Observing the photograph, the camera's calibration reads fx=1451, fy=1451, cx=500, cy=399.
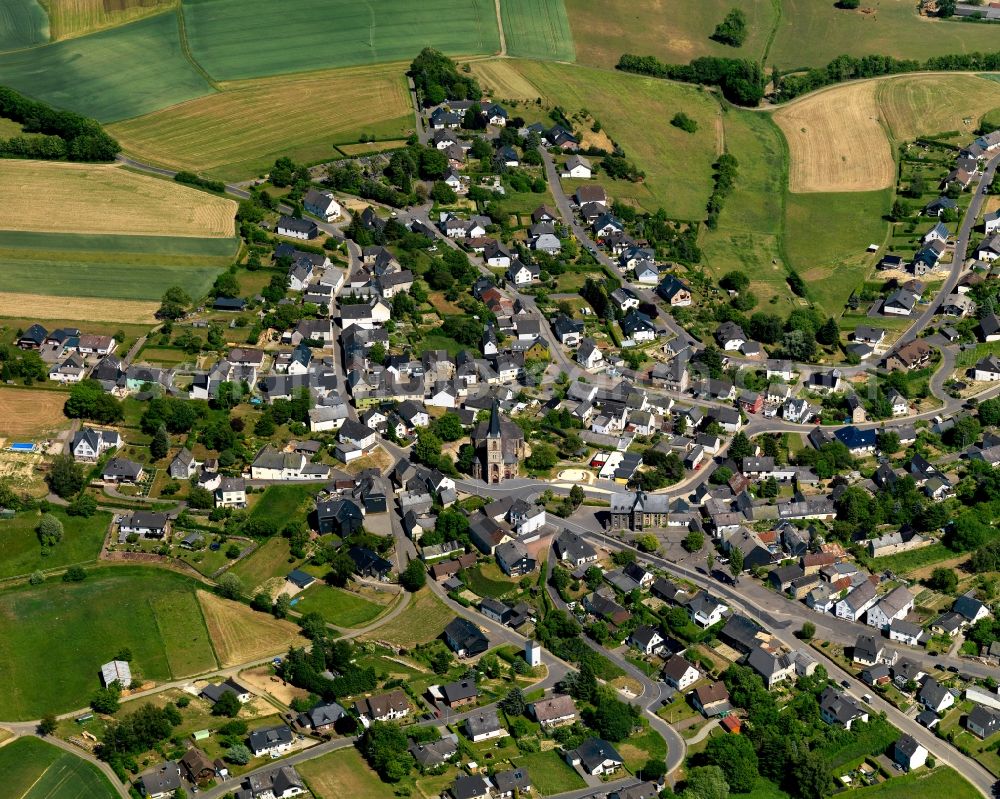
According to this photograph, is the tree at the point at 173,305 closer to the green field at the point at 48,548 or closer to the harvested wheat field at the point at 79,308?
the harvested wheat field at the point at 79,308

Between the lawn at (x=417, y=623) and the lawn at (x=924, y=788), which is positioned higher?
the lawn at (x=417, y=623)

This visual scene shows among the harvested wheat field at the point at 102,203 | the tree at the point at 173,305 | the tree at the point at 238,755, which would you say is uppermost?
the harvested wheat field at the point at 102,203

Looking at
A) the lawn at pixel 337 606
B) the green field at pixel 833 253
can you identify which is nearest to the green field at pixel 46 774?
the lawn at pixel 337 606

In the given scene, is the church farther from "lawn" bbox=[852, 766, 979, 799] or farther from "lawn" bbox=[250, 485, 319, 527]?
"lawn" bbox=[852, 766, 979, 799]

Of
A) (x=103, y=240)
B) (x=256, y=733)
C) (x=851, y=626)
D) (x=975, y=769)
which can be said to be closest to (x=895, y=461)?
(x=851, y=626)

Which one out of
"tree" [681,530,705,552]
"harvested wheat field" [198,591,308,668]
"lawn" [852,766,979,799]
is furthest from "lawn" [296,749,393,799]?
"tree" [681,530,705,552]

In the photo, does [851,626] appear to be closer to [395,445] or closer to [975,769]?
→ [975,769]

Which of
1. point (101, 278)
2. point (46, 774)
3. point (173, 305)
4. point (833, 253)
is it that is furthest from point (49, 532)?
point (833, 253)

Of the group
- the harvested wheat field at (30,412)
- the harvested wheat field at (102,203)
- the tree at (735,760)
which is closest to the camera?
the tree at (735,760)
